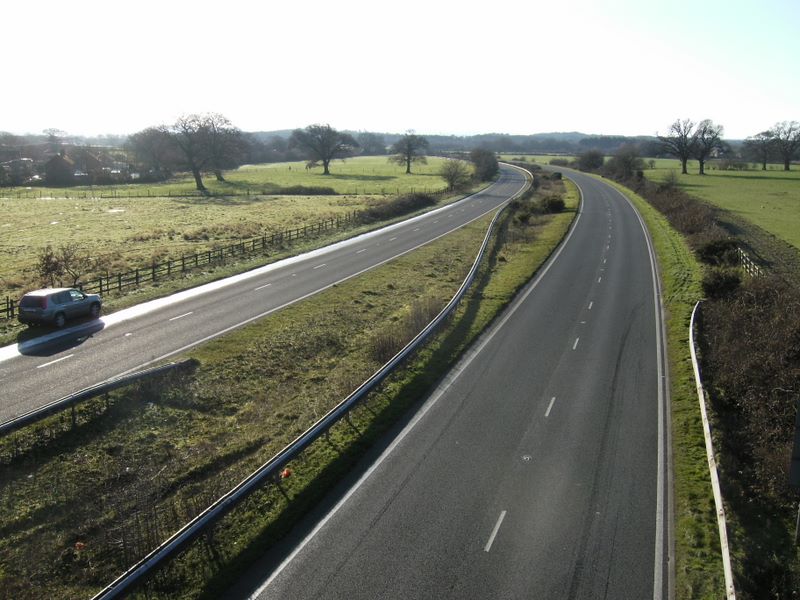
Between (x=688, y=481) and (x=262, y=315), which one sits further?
(x=262, y=315)

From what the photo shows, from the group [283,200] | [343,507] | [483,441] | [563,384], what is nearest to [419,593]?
[343,507]

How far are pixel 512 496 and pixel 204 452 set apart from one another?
23.9ft

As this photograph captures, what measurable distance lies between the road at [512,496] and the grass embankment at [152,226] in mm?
17123

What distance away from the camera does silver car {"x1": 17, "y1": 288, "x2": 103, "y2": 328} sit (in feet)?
79.3

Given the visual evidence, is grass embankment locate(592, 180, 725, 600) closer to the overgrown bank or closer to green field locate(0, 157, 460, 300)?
the overgrown bank

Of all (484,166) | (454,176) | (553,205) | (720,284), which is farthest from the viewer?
(484,166)

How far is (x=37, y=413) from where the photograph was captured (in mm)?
15078

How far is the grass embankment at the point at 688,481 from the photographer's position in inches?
413

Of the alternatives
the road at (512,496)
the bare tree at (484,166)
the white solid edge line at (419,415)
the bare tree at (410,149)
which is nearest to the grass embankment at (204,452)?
the white solid edge line at (419,415)

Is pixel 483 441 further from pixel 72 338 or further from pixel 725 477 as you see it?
pixel 72 338

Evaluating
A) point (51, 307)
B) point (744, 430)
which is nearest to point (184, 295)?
point (51, 307)

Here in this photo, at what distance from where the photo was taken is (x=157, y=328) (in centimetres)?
2495

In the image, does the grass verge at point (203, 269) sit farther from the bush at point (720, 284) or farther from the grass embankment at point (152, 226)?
the bush at point (720, 284)

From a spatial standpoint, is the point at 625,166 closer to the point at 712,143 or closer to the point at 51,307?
the point at 712,143
